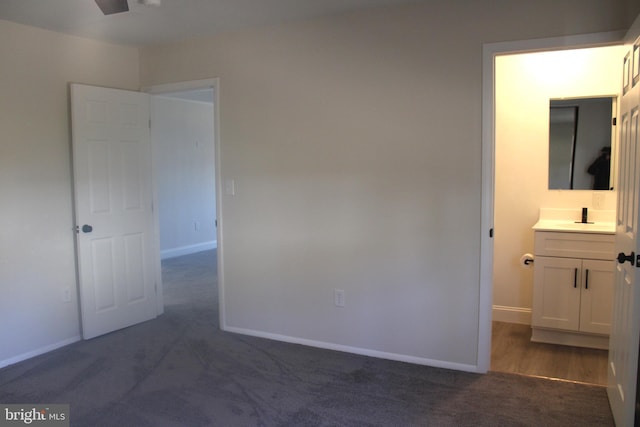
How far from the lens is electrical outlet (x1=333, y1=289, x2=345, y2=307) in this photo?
360 centimetres

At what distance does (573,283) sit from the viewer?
368cm

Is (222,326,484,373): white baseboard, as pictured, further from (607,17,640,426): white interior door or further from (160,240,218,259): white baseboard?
(160,240,218,259): white baseboard

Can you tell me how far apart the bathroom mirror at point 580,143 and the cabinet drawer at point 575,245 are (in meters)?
0.59

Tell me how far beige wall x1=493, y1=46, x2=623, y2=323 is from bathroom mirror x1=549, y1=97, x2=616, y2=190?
50mm

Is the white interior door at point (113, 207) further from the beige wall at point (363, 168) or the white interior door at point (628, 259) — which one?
the white interior door at point (628, 259)

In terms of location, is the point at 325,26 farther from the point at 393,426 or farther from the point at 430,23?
the point at 393,426

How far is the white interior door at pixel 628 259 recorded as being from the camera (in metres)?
2.18

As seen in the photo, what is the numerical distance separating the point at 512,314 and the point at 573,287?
0.75 m

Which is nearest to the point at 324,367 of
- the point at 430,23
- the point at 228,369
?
the point at 228,369

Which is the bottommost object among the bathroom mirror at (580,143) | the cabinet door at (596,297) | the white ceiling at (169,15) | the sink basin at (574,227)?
the cabinet door at (596,297)

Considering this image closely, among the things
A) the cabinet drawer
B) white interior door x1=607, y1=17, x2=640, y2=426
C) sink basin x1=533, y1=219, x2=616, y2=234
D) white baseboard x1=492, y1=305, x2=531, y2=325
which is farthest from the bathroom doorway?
white interior door x1=607, y1=17, x2=640, y2=426

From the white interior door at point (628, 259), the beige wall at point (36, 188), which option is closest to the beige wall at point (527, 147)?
the white interior door at point (628, 259)

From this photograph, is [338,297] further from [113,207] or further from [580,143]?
[580,143]

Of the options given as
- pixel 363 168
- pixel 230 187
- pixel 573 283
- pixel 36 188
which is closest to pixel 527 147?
pixel 573 283
